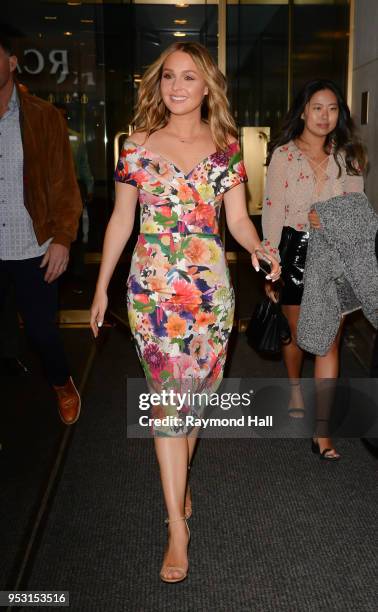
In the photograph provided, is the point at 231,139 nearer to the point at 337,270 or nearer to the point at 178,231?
the point at 178,231

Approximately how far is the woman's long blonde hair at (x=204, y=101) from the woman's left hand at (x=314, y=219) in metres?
0.68

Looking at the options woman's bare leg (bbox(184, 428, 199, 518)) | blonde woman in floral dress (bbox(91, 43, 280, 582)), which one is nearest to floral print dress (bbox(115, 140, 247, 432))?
blonde woman in floral dress (bbox(91, 43, 280, 582))

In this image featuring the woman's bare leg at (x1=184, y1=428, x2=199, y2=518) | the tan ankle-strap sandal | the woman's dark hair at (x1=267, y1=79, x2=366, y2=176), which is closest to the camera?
the tan ankle-strap sandal

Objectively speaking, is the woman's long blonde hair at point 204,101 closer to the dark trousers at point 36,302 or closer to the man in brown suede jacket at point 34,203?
the man in brown suede jacket at point 34,203

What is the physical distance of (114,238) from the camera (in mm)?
2404

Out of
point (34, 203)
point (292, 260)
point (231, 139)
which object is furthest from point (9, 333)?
point (231, 139)

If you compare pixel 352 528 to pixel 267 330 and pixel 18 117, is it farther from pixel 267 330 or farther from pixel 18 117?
pixel 18 117

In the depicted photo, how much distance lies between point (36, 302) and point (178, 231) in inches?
49.2

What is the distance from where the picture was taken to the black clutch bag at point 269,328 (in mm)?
2713

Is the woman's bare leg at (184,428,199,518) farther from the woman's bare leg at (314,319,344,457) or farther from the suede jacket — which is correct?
the suede jacket

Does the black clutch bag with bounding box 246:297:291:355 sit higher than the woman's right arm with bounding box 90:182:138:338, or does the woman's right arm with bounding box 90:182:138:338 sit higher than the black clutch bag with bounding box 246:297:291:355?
the woman's right arm with bounding box 90:182:138:338

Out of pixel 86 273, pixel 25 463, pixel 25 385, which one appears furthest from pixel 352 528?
pixel 86 273

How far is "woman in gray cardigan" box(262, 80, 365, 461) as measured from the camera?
323 cm

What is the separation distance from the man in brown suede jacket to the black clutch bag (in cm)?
101
